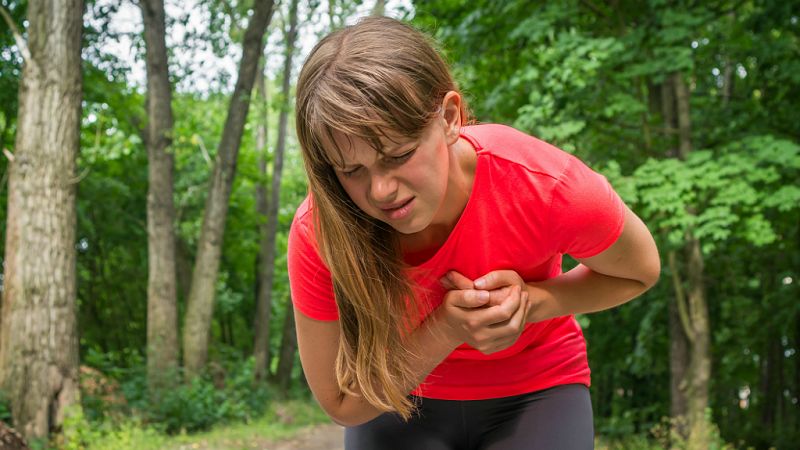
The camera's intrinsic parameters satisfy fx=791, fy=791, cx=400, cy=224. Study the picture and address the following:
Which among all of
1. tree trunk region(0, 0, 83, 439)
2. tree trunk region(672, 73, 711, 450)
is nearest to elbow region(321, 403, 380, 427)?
tree trunk region(0, 0, 83, 439)

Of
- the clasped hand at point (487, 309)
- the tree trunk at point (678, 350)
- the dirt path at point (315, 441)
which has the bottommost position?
the dirt path at point (315, 441)

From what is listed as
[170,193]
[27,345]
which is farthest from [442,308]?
[170,193]

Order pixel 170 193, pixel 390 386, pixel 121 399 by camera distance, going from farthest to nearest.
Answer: pixel 170 193 < pixel 121 399 < pixel 390 386

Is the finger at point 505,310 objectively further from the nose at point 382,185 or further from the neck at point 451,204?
the nose at point 382,185

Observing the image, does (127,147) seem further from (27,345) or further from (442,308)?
(442,308)

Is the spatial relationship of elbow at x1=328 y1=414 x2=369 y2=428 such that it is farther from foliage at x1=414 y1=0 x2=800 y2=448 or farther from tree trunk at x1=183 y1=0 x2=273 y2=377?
tree trunk at x1=183 y1=0 x2=273 y2=377

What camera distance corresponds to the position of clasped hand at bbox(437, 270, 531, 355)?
192 cm

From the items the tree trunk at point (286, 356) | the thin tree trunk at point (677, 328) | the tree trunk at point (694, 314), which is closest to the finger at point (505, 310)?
the tree trunk at point (694, 314)

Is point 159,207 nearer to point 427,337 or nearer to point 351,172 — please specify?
point 427,337

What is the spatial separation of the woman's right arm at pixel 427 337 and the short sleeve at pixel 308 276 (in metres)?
0.04

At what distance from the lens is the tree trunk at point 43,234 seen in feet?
23.4

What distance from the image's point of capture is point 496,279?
1.98m

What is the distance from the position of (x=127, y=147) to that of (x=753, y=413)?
1392cm

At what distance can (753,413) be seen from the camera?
16203 millimetres
